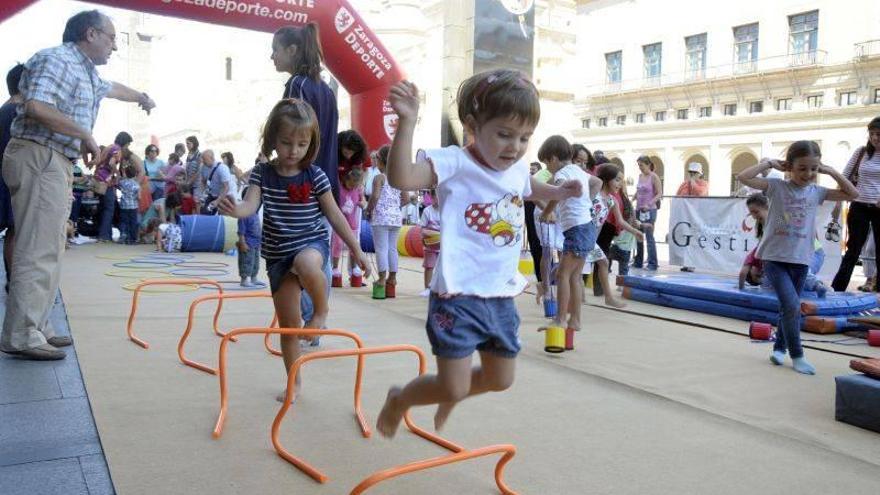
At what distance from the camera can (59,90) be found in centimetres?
427

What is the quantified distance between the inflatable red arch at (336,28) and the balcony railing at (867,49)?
28.3m

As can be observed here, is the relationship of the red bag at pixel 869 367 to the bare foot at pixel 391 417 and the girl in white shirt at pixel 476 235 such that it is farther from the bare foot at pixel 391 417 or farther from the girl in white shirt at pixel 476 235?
the bare foot at pixel 391 417

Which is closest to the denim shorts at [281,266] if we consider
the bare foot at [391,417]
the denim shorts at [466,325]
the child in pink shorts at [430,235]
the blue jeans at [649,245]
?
the bare foot at [391,417]

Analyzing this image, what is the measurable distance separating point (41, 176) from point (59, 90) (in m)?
0.51

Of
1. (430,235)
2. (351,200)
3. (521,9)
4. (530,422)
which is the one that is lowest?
(530,422)

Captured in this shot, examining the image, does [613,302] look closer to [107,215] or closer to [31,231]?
[31,231]

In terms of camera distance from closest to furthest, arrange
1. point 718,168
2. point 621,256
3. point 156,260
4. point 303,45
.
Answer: point 303,45
point 621,256
point 156,260
point 718,168

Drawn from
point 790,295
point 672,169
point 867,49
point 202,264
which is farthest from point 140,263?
point 672,169

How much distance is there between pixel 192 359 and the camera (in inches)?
185

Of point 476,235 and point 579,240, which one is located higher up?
point 476,235

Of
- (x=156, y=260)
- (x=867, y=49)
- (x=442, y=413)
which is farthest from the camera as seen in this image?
(x=867, y=49)

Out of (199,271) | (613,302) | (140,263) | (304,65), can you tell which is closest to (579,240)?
(613,302)

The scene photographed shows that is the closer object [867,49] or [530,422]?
[530,422]

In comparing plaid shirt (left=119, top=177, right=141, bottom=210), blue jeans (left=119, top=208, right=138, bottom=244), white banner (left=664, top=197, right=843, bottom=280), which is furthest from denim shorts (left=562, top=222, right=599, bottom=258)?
blue jeans (left=119, top=208, right=138, bottom=244)
